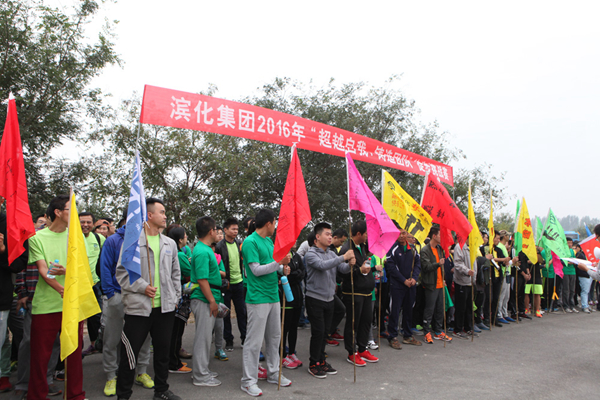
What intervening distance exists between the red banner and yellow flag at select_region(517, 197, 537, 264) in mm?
3118

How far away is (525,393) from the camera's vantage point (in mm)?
4754

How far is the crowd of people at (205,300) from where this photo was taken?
390 centimetres

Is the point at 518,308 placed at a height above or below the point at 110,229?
below

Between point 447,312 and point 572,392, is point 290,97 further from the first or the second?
point 572,392

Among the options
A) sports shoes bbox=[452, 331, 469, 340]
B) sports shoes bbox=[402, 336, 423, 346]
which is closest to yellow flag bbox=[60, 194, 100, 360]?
sports shoes bbox=[402, 336, 423, 346]

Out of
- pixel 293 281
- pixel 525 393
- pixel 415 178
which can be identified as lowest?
pixel 525 393

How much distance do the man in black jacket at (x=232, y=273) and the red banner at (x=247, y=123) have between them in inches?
67.6

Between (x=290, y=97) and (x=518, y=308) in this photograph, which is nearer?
(x=518, y=308)

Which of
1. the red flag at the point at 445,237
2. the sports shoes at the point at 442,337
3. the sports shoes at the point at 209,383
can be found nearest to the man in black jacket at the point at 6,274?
the sports shoes at the point at 209,383

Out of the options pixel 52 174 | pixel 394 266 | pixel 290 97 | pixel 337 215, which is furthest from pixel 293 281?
pixel 290 97

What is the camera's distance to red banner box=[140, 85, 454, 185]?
6.07 meters

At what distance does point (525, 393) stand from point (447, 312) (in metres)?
3.74

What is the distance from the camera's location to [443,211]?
7.20 metres

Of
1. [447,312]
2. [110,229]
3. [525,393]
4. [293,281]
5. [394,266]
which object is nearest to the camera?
[525,393]
